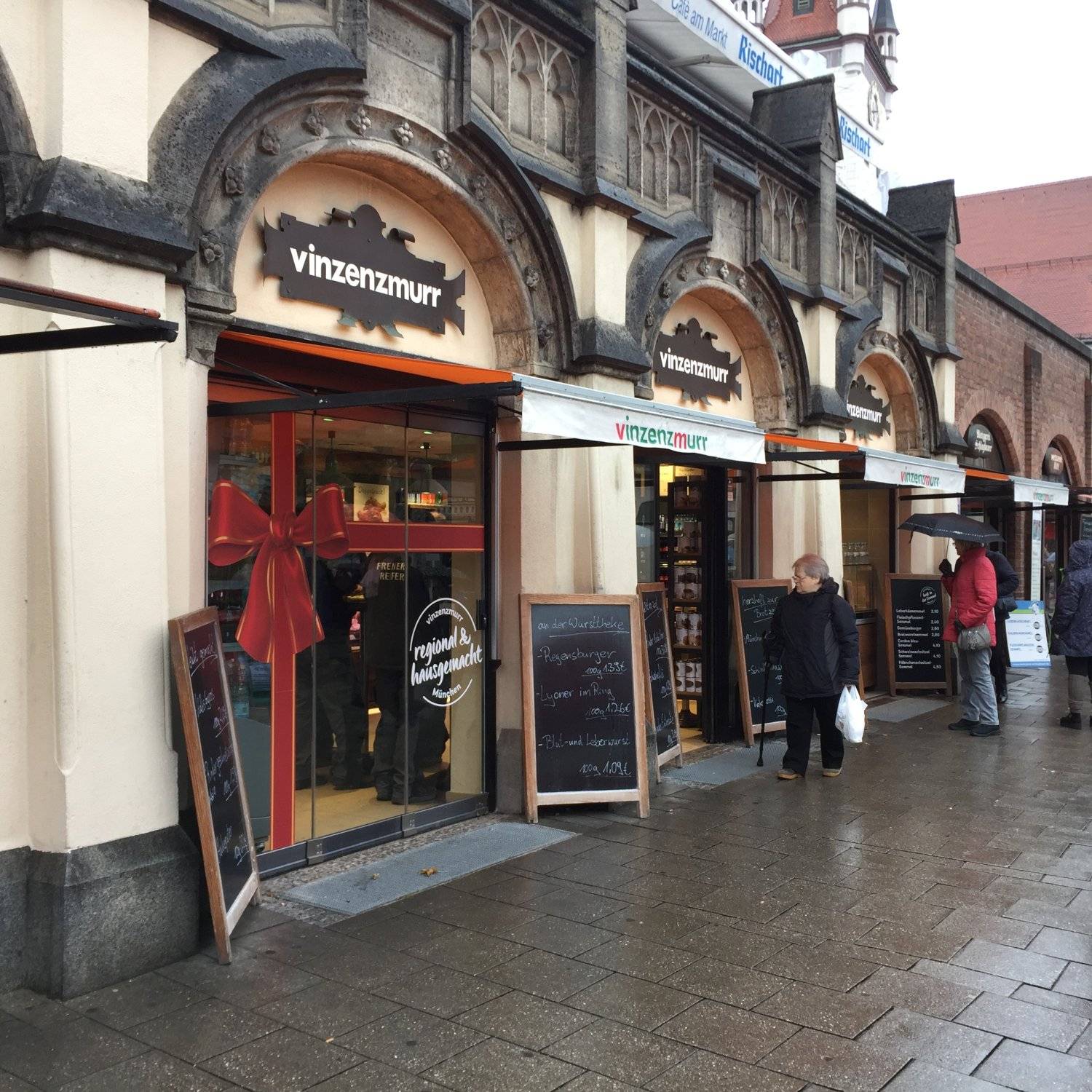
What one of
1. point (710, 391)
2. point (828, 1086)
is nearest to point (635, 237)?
point (710, 391)

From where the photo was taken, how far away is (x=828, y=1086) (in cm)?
349

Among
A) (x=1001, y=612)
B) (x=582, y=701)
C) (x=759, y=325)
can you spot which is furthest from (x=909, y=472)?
(x=582, y=701)

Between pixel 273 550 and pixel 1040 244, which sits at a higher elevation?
pixel 1040 244

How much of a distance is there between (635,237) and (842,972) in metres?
5.27

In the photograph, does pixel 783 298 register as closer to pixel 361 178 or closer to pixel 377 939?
pixel 361 178

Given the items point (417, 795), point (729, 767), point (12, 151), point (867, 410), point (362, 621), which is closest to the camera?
point (12, 151)

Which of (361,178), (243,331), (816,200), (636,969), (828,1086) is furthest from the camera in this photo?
(816,200)

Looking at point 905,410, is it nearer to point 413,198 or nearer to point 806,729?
point 806,729

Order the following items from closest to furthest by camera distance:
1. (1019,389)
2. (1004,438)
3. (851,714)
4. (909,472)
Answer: (851,714) → (909,472) → (1004,438) → (1019,389)

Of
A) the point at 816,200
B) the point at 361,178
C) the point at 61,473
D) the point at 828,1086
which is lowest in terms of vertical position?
the point at 828,1086

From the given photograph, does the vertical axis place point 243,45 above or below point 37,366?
above

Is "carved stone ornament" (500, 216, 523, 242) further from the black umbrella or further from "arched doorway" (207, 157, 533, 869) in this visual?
the black umbrella

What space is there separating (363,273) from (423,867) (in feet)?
10.6

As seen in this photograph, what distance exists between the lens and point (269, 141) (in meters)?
5.19
